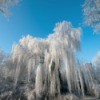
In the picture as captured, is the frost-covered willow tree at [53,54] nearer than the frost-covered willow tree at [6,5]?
No

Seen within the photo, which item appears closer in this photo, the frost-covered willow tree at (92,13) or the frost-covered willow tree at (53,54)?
the frost-covered willow tree at (92,13)

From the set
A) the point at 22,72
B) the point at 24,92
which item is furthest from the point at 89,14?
the point at 22,72

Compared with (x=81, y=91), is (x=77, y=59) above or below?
above

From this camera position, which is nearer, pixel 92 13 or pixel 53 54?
pixel 92 13

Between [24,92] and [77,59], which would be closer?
[24,92]

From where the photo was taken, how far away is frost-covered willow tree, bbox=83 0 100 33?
8.06 meters

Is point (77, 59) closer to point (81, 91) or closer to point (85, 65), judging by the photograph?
point (85, 65)

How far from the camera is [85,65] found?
1207 cm

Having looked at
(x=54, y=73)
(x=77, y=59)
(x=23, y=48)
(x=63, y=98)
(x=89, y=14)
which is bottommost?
(x=63, y=98)

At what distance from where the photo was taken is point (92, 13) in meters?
8.37

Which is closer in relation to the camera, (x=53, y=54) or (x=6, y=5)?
(x=6, y=5)

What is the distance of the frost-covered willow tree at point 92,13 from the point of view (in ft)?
26.5

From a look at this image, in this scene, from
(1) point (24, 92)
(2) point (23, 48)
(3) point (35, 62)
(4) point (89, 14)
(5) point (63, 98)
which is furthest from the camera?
(2) point (23, 48)

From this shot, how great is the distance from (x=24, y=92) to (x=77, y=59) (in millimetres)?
3703
